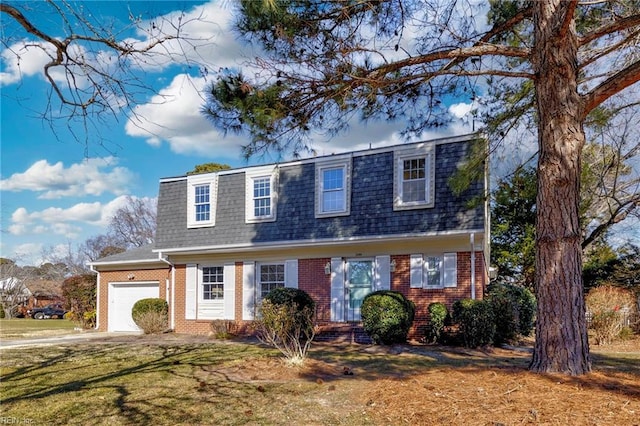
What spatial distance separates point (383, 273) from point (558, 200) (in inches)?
306

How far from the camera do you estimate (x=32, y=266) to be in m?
41.2

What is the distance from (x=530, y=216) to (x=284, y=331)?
588 inches

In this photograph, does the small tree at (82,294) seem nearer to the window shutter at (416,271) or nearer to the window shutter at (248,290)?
the window shutter at (248,290)

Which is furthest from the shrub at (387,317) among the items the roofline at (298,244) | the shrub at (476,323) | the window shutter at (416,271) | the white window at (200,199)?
the white window at (200,199)

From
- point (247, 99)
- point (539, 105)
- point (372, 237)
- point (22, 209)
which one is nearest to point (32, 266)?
point (22, 209)

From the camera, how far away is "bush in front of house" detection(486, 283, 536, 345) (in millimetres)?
12273

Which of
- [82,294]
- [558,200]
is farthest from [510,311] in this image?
[82,294]

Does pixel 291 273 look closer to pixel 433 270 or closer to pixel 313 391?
pixel 433 270

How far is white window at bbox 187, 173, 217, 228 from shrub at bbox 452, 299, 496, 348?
9097 mm

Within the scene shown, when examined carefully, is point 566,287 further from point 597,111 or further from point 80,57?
point 80,57

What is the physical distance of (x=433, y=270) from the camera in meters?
13.6

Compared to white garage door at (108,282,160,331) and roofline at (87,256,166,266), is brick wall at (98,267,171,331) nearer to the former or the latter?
white garage door at (108,282,160,331)

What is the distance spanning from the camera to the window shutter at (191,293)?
16.8 meters

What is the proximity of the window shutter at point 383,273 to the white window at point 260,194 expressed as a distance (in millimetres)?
3892
